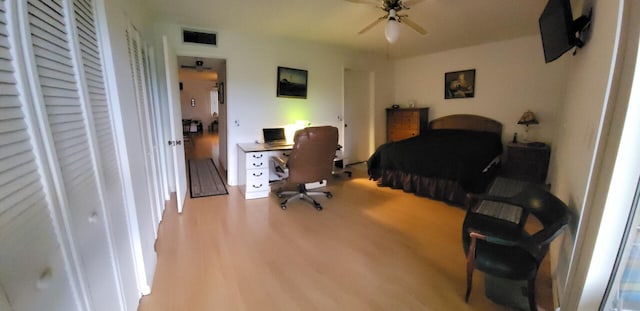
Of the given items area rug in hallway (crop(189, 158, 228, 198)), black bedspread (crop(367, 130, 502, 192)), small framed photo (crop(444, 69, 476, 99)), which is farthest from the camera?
small framed photo (crop(444, 69, 476, 99))

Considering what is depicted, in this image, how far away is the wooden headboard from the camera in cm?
481

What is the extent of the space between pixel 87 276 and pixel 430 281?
6.69ft

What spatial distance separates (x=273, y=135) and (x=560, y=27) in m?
3.65

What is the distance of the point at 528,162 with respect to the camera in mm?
4051

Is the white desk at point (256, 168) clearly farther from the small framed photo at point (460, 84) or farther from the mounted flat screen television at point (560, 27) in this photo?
the small framed photo at point (460, 84)

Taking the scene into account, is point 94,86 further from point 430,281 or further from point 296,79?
point 296,79

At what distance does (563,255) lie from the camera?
1.77 m

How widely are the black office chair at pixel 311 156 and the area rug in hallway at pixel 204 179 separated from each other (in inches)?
51.4

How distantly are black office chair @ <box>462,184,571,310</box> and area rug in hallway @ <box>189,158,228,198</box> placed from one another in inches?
130

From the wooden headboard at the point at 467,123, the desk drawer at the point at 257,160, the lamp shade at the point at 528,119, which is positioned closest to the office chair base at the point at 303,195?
the desk drawer at the point at 257,160

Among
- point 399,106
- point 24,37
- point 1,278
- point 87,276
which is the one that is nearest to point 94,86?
point 24,37

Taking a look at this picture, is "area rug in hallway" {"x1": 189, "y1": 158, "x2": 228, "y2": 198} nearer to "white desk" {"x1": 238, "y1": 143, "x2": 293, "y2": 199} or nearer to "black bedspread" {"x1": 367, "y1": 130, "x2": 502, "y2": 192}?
"white desk" {"x1": 238, "y1": 143, "x2": 293, "y2": 199}

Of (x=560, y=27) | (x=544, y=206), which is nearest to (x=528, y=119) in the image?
(x=560, y=27)

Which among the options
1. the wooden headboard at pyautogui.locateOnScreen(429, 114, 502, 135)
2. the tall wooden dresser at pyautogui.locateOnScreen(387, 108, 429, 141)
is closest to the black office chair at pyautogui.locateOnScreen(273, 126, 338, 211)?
the tall wooden dresser at pyautogui.locateOnScreen(387, 108, 429, 141)
